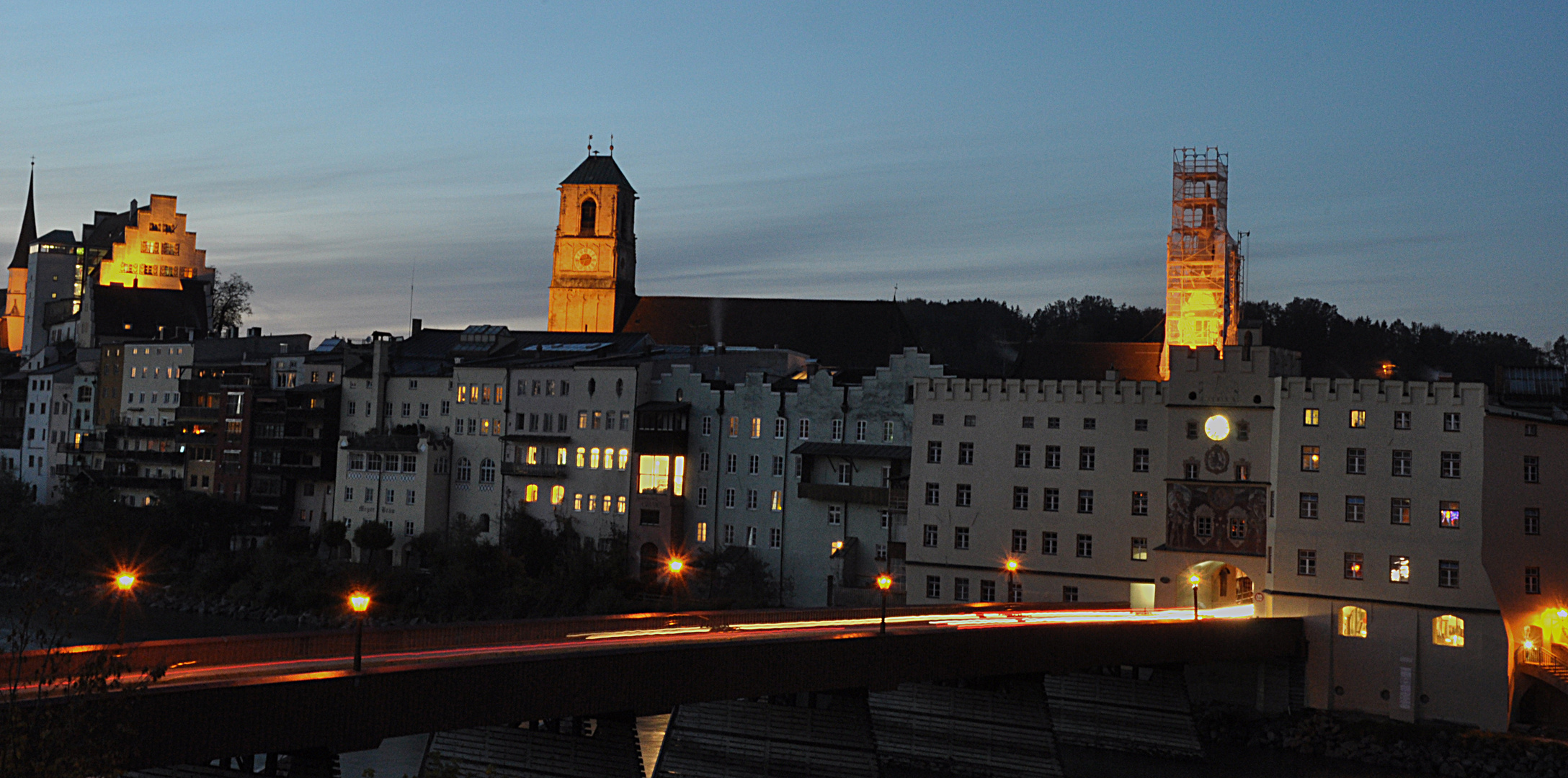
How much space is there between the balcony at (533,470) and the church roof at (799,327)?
1899 cm

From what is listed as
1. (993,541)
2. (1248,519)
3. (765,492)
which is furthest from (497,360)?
(1248,519)

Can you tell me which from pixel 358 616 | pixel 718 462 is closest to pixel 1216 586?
pixel 718 462

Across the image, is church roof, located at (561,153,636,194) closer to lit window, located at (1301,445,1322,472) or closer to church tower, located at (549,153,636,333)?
church tower, located at (549,153,636,333)

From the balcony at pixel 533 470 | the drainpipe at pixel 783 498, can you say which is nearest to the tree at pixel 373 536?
the balcony at pixel 533 470

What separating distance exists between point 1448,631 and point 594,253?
250ft

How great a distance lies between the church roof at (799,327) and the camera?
315ft

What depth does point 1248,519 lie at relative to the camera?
5553 cm

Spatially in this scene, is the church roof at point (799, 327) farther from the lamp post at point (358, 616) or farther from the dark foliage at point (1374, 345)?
the lamp post at point (358, 616)

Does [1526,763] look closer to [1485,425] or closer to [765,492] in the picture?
[1485,425]

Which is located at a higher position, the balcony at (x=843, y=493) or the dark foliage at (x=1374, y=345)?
the dark foliage at (x=1374, y=345)

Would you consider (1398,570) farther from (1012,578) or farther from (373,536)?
(373,536)

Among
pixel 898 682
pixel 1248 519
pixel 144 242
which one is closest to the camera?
pixel 898 682

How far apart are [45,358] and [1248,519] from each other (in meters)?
100

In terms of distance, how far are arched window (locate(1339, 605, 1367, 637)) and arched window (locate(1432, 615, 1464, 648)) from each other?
2241 mm
